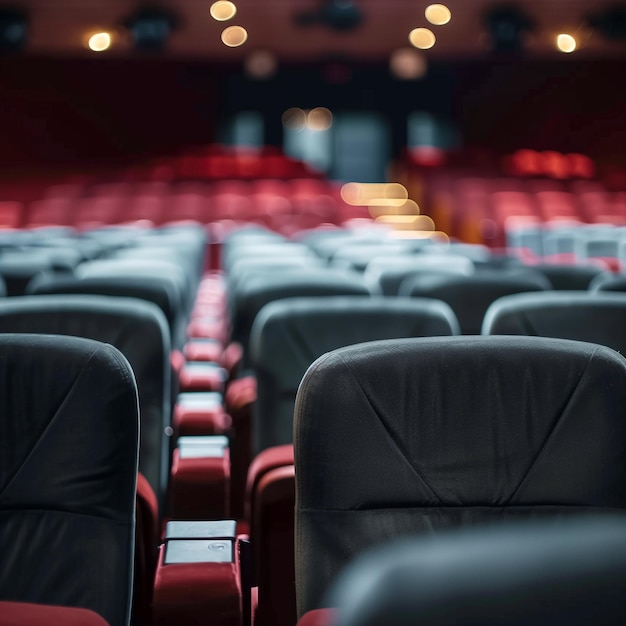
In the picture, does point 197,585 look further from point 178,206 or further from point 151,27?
point 151,27

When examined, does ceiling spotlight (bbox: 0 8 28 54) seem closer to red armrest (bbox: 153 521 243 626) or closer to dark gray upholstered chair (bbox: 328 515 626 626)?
red armrest (bbox: 153 521 243 626)

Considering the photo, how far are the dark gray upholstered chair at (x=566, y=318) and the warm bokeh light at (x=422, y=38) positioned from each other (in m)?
9.44

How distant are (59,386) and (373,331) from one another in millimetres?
956

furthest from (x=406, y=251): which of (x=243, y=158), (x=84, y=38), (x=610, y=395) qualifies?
(x=243, y=158)

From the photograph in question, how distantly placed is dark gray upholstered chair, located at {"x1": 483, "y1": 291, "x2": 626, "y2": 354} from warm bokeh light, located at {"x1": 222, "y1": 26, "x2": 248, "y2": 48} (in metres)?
9.49

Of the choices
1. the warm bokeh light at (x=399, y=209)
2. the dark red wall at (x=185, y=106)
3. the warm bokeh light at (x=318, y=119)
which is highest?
the warm bokeh light at (x=318, y=119)

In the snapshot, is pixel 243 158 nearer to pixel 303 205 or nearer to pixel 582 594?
pixel 303 205

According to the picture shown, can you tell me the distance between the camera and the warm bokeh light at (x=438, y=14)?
392 inches

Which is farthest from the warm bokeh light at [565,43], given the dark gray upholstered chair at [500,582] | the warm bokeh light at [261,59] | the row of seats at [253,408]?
the dark gray upholstered chair at [500,582]

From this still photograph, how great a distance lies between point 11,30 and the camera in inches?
396

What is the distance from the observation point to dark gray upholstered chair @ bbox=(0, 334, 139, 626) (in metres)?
1.32

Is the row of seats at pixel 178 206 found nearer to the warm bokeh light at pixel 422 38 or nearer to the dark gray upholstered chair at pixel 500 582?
the warm bokeh light at pixel 422 38

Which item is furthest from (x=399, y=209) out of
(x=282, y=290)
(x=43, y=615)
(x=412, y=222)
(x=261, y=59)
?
(x=43, y=615)

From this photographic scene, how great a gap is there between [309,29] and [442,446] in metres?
10.3
